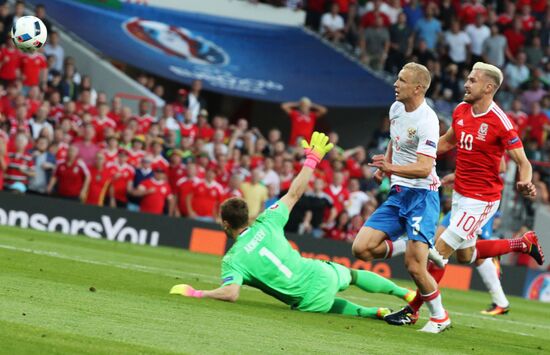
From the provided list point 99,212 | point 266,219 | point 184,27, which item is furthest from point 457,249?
point 184,27

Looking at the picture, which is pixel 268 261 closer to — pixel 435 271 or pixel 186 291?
Result: pixel 186 291

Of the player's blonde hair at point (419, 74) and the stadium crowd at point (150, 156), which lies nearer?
the player's blonde hair at point (419, 74)

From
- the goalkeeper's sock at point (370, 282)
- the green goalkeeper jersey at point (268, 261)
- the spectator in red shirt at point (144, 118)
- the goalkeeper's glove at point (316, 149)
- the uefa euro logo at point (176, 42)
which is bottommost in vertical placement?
the spectator in red shirt at point (144, 118)

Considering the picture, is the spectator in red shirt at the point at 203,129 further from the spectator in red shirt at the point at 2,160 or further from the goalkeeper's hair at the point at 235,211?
the goalkeeper's hair at the point at 235,211

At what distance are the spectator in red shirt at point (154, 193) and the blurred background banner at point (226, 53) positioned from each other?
14.5 feet

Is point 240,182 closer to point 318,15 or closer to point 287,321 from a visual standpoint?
point 318,15

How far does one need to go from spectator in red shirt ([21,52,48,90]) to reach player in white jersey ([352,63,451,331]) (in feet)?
42.2

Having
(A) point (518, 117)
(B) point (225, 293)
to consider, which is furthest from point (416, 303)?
(A) point (518, 117)

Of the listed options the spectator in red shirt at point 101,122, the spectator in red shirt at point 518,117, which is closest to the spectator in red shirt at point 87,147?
the spectator in red shirt at point 101,122

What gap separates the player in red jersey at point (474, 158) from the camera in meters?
11.6

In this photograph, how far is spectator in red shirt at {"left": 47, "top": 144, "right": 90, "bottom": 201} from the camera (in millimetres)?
21188

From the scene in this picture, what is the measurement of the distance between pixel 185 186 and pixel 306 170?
11.7 meters

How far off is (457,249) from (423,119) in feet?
7.39

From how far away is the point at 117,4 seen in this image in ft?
86.4
